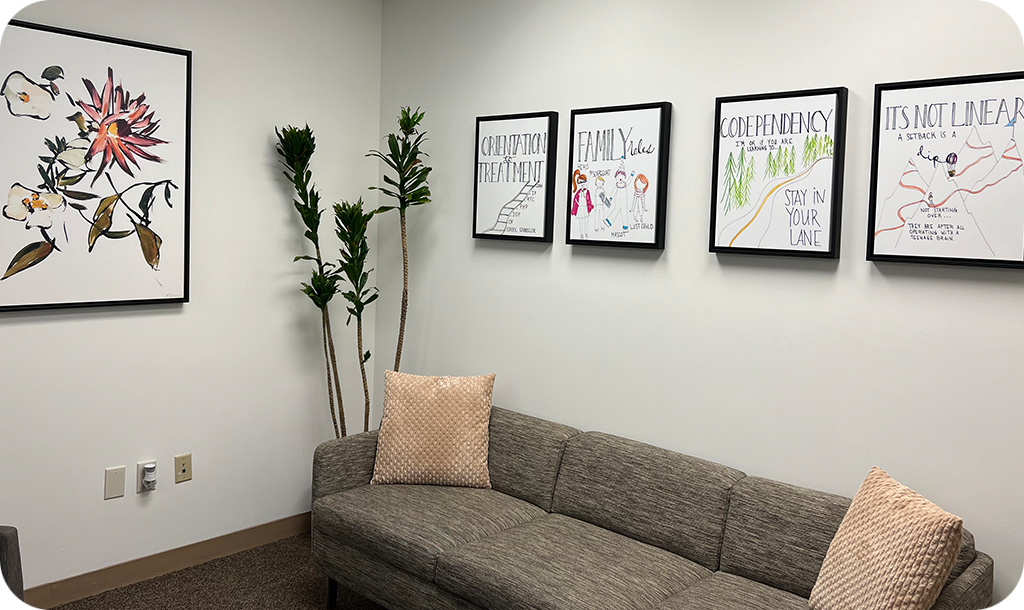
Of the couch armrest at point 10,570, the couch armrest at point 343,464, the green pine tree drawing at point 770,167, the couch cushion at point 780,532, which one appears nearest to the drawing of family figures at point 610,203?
Result: the green pine tree drawing at point 770,167

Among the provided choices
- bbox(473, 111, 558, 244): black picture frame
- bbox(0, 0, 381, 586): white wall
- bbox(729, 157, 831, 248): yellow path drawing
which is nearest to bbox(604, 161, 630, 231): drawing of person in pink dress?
bbox(473, 111, 558, 244): black picture frame

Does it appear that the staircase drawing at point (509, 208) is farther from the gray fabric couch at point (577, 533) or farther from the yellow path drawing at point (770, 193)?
the yellow path drawing at point (770, 193)

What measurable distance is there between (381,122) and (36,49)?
5.09 ft

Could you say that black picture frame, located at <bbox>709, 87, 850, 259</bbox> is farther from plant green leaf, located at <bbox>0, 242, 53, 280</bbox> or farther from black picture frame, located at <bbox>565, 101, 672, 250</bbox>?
plant green leaf, located at <bbox>0, 242, 53, 280</bbox>

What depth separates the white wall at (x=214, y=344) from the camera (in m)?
2.91

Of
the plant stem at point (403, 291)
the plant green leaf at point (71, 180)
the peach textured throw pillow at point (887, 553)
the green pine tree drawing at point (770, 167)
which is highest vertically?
the green pine tree drawing at point (770, 167)

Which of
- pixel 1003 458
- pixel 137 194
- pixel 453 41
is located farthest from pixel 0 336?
pixel 1003 458

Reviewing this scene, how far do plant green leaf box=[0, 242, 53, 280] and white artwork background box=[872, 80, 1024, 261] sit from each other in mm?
2852

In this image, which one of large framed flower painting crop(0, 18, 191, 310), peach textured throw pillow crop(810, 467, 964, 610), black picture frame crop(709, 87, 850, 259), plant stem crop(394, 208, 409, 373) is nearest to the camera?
peach textured throw pillow crop(810, 467, 964, 610)

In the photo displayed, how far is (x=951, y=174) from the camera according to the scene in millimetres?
2232

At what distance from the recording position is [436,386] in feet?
10.5

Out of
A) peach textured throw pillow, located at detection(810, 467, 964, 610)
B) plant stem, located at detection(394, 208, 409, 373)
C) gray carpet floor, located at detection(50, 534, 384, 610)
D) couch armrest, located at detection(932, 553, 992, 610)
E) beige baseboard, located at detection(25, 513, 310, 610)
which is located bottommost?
gray carpet floor, located at detection(50, 534, 384, 610)

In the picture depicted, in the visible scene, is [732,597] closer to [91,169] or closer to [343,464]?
[343,464]

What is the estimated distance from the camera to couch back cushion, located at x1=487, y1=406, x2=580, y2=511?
2980 millimetres
